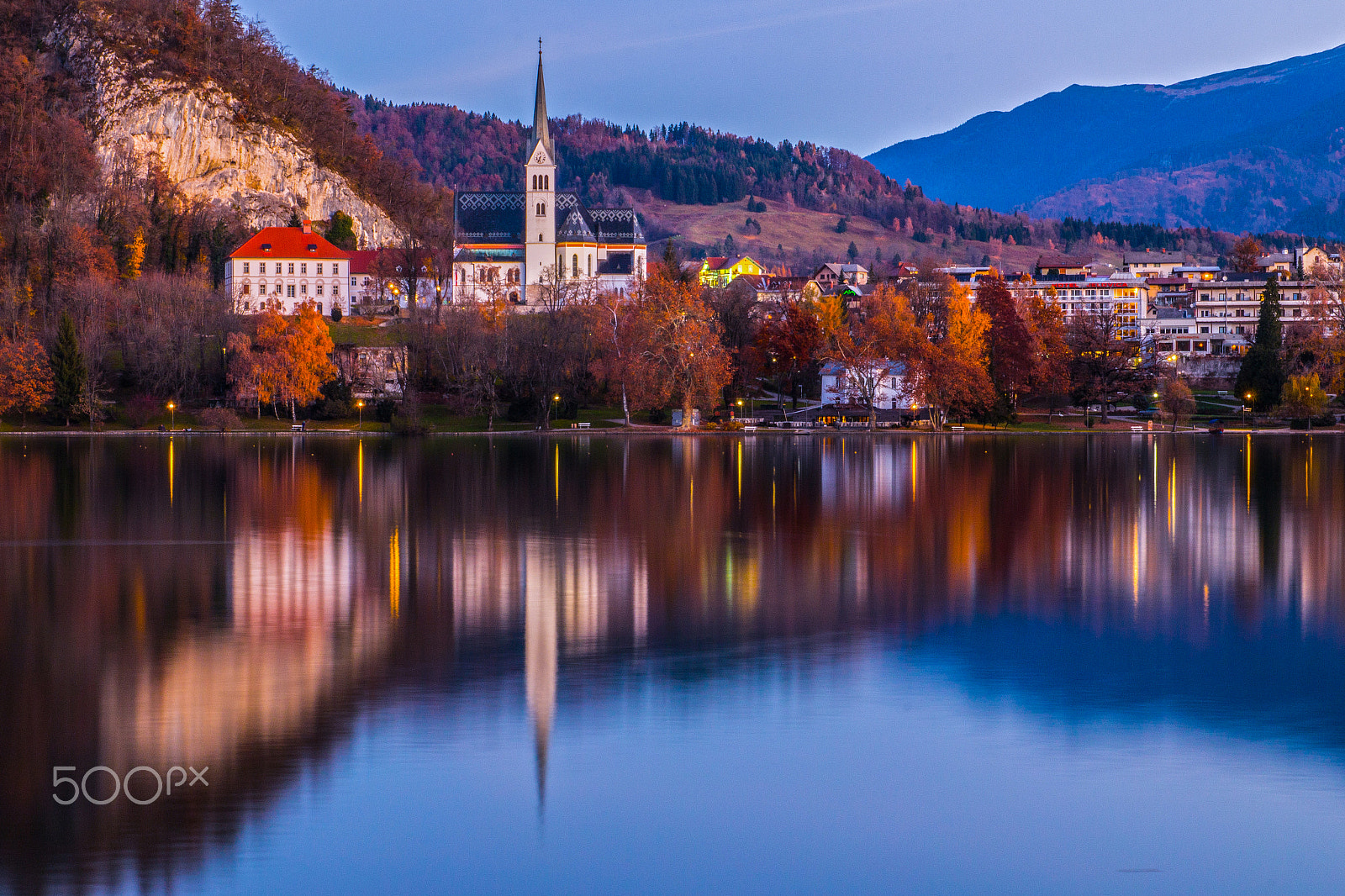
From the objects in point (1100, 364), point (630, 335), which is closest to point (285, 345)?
point (630, 335)

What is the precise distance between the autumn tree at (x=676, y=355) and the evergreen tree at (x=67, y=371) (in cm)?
3540

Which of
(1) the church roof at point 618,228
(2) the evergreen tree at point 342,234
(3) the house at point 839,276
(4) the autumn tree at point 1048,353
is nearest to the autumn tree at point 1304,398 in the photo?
(4) the autumn tree at point 1048,353

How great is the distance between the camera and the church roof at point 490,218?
130 m

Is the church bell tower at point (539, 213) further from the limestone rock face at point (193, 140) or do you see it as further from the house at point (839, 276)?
the house at point (839, 276)

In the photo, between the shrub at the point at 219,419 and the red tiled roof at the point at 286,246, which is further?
the red tiled roof at the point at 286,246

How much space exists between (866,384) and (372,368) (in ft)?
124

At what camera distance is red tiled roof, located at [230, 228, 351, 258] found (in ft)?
364

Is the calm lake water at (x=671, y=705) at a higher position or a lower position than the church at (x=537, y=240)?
lower

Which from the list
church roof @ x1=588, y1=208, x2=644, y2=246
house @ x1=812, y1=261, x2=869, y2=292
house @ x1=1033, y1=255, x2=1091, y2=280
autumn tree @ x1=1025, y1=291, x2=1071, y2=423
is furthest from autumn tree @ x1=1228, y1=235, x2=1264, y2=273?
church roof @ x1=588, y1=208, x2=644, y2=246

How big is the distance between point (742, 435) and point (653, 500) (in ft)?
150

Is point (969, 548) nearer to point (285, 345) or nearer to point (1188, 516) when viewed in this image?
point (1188, 516)

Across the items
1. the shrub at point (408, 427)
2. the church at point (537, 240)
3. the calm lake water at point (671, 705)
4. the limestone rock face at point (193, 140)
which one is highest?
the limestone rock face at point (193, 140)

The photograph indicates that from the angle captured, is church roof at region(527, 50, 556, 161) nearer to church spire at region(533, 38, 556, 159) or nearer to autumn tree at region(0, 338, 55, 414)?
church spire at region(533, 38, 556, 159)

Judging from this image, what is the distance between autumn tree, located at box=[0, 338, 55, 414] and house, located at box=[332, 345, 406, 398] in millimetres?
20102
